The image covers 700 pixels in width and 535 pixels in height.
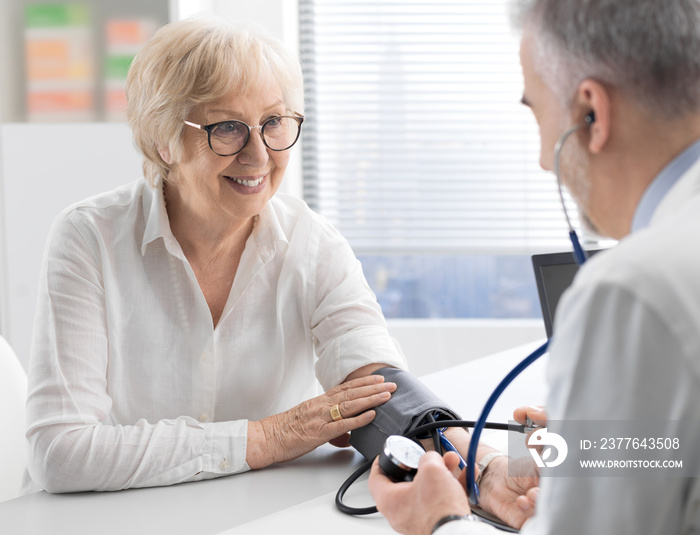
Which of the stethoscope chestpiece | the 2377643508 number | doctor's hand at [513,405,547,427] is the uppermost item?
the 2377643508 number

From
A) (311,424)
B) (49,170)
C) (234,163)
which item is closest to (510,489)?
(311,424)

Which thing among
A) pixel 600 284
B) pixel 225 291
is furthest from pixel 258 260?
pixel 600 284

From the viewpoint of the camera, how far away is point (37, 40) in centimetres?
278

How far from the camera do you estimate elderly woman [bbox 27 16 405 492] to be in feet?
4.18

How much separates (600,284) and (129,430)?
951 mm

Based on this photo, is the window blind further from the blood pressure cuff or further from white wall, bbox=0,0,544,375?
the blood pressure cuff

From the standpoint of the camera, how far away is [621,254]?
533mm

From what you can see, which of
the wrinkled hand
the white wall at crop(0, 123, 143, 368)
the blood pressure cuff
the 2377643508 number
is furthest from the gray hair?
the white wall at crop(0, 123, 143, 368)

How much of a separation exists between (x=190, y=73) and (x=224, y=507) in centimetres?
79

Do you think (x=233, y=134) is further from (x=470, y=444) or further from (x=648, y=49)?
(x=648, y=49)

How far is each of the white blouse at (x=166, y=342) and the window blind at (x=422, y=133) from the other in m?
1.93

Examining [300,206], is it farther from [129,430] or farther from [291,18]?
[291,18]

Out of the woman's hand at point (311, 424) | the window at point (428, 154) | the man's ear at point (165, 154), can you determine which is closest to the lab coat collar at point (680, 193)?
the woman's hand at point (311, 424)

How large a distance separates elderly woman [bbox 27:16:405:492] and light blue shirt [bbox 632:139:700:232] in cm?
72
